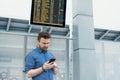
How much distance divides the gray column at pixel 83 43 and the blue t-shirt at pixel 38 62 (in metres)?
0.81

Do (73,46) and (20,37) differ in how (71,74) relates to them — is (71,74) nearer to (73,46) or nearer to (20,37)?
Answer: (73,46)

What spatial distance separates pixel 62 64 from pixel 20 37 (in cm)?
65

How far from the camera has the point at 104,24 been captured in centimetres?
998

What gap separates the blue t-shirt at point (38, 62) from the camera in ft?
6.22

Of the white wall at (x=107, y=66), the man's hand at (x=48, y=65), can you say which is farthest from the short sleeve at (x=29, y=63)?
the white wall at (x=107, y=66)

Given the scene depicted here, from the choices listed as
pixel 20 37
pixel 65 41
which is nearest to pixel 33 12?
pixel 20 37

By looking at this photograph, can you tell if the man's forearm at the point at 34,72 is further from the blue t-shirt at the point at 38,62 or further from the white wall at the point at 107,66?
the white wall at the point at 107,66

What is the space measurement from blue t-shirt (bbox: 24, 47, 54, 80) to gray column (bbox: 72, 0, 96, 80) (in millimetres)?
812

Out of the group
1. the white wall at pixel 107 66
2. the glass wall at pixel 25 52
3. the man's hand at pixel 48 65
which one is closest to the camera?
the man's hand at pixel 48 65

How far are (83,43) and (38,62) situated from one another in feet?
3.18

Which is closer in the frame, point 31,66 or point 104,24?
point 31,66

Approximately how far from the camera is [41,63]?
6.38 ft

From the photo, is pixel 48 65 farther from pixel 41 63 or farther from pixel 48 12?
pixel 48 12

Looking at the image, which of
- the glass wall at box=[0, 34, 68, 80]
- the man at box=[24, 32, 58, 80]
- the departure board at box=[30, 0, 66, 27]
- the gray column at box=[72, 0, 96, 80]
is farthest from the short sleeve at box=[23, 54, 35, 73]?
the gray column at box=[72, 0, 96, 80]
